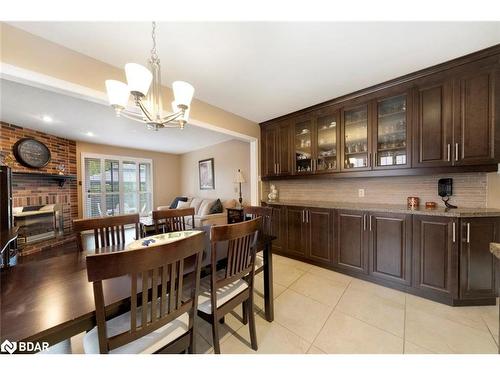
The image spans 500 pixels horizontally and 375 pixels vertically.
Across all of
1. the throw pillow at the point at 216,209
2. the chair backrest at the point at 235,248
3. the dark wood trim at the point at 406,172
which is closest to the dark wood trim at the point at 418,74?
the dark wood trim at the point at 406,172

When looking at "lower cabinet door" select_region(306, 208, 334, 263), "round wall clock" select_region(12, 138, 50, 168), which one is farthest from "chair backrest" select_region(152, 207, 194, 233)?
"round wall clock" select_region(12, 138, 50, 168)

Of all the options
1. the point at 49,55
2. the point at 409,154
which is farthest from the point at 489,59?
the point at 49,55

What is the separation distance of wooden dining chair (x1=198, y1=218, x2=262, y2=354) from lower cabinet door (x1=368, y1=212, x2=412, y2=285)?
166 cm

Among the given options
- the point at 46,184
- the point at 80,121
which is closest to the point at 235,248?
the point at 80,121

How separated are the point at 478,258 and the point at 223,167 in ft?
14.9

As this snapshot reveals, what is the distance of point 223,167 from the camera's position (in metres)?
5.10

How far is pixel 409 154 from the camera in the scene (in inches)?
84.6

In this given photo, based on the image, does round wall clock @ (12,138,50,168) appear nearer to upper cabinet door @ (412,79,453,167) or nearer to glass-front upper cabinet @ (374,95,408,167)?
glass-front upper cabinet @ (374,95,408,167)

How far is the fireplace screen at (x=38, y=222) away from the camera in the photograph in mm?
3379

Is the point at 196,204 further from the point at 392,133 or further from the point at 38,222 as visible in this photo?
the point at 392,133

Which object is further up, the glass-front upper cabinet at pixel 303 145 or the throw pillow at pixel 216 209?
the glass-front upper cabinet at pixel 303 145

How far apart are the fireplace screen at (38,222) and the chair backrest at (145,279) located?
14.0ft

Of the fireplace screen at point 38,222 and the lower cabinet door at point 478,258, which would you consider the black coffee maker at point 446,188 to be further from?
the fireplace screen at point 38,222

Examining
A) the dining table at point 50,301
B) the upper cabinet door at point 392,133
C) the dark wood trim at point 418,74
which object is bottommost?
the dining table at point 50,301
